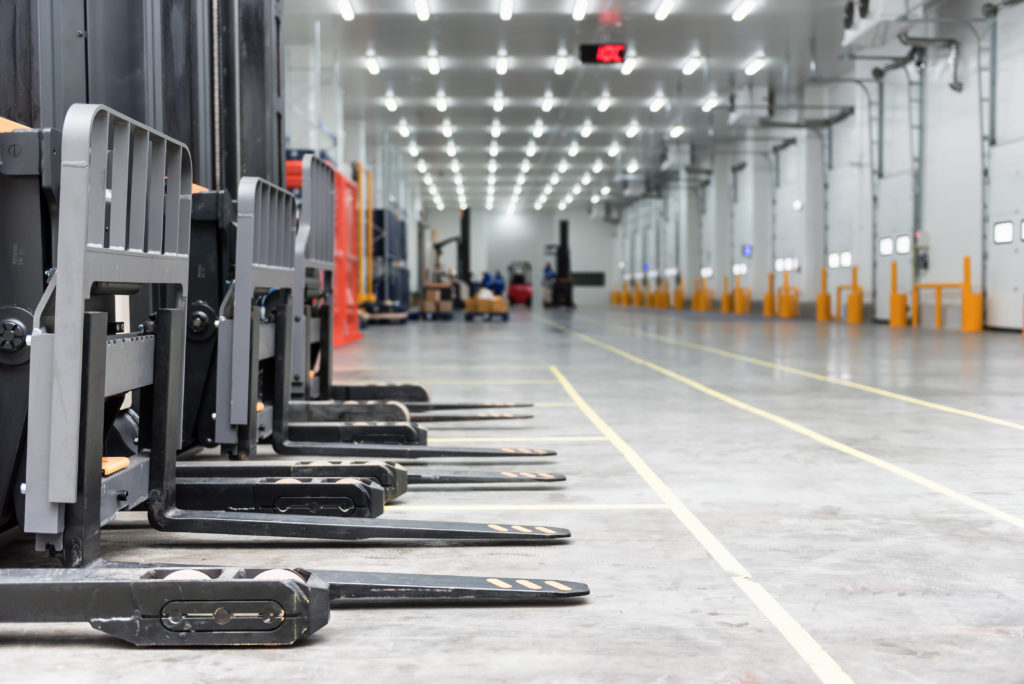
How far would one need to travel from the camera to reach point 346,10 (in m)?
20.9

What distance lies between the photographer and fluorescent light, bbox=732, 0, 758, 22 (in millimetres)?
20500

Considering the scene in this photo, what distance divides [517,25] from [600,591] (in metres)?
20.4

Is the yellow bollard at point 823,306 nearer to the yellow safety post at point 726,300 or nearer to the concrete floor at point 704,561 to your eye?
the yellow safety post at point 726,300

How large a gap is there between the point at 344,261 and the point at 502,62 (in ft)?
34.9

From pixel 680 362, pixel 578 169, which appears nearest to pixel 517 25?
pixel 680 362

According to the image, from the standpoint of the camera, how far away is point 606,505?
4801 mm

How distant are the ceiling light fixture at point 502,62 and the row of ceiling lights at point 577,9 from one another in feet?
10.3

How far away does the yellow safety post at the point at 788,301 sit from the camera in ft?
110

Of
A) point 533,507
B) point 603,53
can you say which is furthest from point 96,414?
point 603,53

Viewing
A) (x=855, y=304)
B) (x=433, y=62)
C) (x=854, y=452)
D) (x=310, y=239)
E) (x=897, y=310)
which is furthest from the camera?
(x=855, y=304)

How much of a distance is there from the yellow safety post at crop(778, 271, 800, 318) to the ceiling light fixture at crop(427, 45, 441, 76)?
14.0 meters

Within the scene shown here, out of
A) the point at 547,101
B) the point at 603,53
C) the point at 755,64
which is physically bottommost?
the point at 603,53

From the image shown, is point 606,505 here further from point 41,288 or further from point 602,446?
point 41,288

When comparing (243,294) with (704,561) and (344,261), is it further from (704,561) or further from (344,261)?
(344,261)
